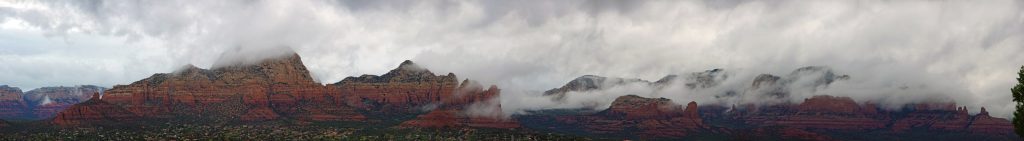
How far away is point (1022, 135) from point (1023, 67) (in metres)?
6.47

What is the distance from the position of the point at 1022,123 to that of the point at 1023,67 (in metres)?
5.47

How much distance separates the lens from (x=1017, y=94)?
9475 cm

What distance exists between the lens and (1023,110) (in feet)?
309

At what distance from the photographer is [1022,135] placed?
96562 millimetres

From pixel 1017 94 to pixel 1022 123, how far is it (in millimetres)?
2766

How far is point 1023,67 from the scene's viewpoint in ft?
316

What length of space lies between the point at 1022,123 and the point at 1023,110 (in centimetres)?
141

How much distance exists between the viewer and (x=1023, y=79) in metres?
93.2

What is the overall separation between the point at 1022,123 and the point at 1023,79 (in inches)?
177

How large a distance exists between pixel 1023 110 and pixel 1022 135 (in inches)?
140

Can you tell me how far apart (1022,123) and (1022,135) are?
2253 millimetres

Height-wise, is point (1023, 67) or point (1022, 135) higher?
point (1023, 67)
